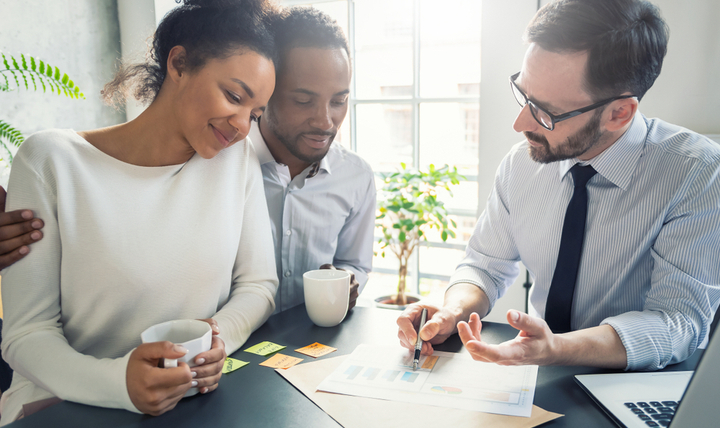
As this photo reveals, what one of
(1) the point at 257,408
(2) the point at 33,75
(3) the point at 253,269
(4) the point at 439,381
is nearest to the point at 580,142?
(4) the point at 439,381

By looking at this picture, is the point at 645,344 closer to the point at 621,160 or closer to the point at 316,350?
the point at 621,160

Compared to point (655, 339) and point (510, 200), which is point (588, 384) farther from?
point (510, 200)

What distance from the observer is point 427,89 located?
2.66m

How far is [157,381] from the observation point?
26.1 inches

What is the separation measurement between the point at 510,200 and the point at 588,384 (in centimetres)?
69

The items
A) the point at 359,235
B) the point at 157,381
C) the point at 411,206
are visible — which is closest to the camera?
the point at 157,381

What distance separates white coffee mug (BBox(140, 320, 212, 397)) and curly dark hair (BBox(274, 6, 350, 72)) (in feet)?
2.55

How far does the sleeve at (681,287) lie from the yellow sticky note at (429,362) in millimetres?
357

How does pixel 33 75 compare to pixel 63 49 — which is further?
pixel 63 49

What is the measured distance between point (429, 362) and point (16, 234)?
794mm

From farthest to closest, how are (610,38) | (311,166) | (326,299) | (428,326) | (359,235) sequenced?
(359,235) → (311,166) → (610,38) → (326,299) → (428,326)

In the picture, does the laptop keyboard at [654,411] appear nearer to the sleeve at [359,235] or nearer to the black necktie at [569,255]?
the black necktie at [569,255]

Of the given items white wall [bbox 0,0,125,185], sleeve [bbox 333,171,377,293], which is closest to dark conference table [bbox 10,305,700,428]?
sleeve [bbox 333,171,377,293]

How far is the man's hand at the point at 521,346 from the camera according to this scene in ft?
2.53
